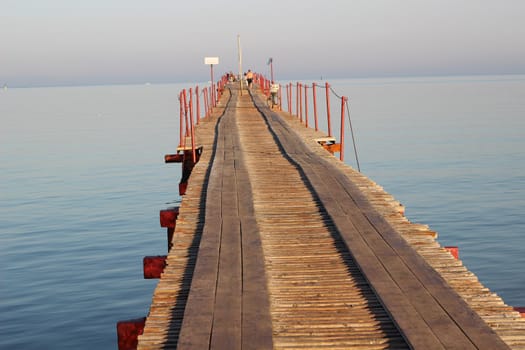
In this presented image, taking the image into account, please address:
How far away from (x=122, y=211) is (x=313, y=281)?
1047 inches

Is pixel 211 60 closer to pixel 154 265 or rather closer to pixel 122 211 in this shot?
pixel 122 211

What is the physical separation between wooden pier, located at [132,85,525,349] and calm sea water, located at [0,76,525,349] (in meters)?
7.11

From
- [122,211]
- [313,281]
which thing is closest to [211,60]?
[122,211]

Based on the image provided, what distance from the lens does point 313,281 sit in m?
8.48

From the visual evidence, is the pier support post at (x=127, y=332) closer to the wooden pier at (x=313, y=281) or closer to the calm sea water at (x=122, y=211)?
the wooden pier at (x=313, y=281)

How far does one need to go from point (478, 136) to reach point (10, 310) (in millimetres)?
54357

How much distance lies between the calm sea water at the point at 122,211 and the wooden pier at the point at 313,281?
7.11m

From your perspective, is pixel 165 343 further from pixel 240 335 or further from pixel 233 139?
pixel 233 139

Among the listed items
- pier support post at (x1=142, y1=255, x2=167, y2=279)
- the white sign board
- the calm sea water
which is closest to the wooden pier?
pier support post at (x1=142, y1=255, x2=167, y2=279)

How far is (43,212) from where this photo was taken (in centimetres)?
3406

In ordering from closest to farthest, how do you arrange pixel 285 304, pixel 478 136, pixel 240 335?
pixel 240 335
pixel 285 304
pixel 478 136

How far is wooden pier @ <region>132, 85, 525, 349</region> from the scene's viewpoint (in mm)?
6793

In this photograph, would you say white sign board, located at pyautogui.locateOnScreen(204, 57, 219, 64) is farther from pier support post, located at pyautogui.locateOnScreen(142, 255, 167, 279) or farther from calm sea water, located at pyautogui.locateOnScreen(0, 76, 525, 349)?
pier support post, located at pyautogui.locateOnScreen(142, 255, 167, 279)

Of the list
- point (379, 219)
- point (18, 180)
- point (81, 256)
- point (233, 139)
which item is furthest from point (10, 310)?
point (18, 180)
